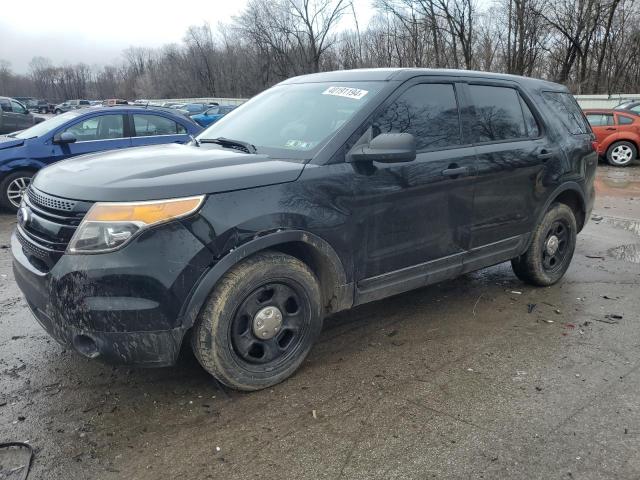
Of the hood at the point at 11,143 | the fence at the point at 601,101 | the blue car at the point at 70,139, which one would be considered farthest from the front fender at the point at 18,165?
the fence at the point at 601,101

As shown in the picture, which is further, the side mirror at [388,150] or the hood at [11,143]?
the hood at [11,143]

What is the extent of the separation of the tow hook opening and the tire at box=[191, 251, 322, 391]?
499 mm

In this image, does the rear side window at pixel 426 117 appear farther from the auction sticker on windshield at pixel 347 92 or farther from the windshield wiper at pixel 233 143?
the windshield wiper at pixel 233 143

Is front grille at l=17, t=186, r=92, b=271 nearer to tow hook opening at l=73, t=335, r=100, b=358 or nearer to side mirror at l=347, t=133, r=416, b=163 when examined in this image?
tow hook opening at l=73, t=335, r=100, b=358

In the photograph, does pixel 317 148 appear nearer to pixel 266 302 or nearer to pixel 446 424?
pixel 266 302

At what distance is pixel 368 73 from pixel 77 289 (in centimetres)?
244

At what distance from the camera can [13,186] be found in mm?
8359

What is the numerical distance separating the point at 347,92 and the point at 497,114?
143cm

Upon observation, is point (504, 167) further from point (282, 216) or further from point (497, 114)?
point (282, 216)

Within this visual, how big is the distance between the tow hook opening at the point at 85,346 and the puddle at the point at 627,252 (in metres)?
5.75

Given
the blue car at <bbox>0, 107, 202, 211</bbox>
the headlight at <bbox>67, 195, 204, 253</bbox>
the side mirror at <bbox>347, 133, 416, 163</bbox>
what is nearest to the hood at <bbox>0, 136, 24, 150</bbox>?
the blue car at <bbox>0, 107, 202, 211</bbox>

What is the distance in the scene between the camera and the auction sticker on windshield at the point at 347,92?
3561 mm

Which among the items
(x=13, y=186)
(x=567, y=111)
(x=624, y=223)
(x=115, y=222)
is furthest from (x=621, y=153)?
(x=115, y=222)

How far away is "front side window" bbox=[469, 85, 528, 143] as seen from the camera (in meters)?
4.14
